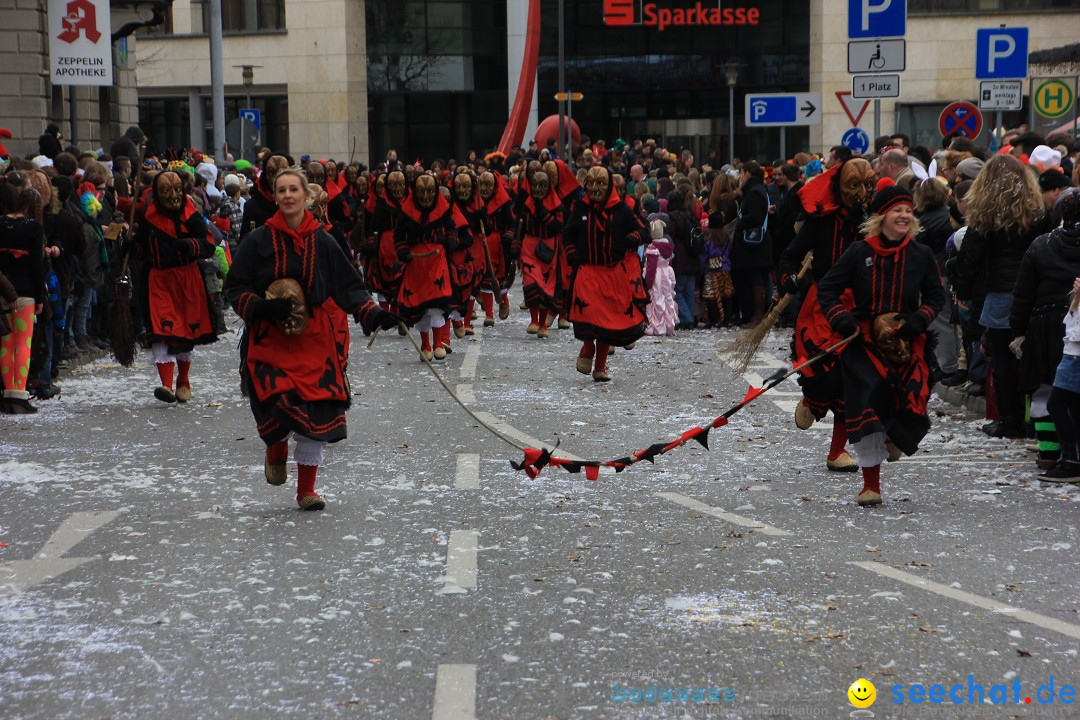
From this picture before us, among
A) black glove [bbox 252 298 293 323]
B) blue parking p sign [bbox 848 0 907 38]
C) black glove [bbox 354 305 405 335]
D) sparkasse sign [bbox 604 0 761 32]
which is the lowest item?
black glove [bbox 354 305 405 335]

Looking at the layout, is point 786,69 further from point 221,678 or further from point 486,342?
point 221,678

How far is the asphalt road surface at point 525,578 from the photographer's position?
16.9 feet

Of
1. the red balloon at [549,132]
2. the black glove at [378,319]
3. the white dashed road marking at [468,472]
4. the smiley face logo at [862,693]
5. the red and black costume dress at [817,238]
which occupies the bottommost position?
the white dashed road marking at [468,472]

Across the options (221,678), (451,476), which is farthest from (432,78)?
(221,678)

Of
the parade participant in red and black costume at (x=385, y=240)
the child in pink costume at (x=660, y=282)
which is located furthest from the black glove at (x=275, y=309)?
the child in pink costume at (x=660, y=282)

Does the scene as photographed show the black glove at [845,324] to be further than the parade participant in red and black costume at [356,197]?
No

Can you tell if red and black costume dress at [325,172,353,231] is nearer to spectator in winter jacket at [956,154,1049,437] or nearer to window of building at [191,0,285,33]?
spectator in winter jacket at [956,154,1049,437]

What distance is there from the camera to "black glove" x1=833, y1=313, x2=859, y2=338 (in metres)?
8.24

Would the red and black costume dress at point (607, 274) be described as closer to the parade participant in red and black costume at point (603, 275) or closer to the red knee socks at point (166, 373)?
the parade participant in red and black costume at point (603, 275)

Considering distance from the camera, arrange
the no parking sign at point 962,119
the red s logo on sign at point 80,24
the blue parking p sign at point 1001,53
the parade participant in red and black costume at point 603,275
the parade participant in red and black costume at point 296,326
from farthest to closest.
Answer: the red s logo on sign at point 80,24, the no parking sign at point 962,119, the blue parking p sign at point 1001,53, the parade participant in red and black costume at point 603,275, the parade participant in red and black costume at point 296,326

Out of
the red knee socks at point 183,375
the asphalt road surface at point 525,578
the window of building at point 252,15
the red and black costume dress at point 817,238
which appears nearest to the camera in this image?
the asphalt road surface at point 525,578

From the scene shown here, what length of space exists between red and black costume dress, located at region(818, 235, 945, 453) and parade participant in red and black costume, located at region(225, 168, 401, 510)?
2.51m

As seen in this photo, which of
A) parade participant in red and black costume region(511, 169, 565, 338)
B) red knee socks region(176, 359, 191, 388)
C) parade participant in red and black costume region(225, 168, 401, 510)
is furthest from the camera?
parade participant in red and black costume region(511, 169, 565, 338)

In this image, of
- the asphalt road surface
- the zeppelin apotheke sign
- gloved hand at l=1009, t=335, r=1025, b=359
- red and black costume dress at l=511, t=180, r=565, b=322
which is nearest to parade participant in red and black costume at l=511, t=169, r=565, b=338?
red and black costume dress at l=511, t=180, r=565, b=322
